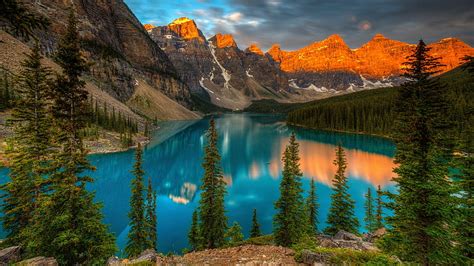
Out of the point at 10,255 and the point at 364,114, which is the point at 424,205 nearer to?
the point at 10,255

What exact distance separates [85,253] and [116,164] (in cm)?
5947

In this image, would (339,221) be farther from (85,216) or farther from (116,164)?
(116,164)

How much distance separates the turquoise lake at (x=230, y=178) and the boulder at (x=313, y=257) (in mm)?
15160

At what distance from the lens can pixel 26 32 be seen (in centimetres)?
725

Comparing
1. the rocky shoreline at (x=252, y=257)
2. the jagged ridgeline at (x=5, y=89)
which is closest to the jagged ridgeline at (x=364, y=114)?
the rocky shoreline at (x=252, y=257)

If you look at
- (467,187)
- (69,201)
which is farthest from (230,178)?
(467,187)

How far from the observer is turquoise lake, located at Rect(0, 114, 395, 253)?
3812 centimetres

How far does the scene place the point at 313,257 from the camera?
39.0 feet

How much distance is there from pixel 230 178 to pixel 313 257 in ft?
159

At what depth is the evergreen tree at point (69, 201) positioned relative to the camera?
1455 centimetres

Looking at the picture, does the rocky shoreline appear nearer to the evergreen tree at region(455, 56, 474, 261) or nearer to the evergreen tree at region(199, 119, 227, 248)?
the evergreen tree at region(455, 56, 474, 261)

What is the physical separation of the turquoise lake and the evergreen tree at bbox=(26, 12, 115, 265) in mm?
4959

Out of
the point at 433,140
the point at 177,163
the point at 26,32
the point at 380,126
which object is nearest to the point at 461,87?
the point at 380,126

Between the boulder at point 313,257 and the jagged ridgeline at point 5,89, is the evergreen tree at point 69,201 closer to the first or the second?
the boulder at point 313,257
